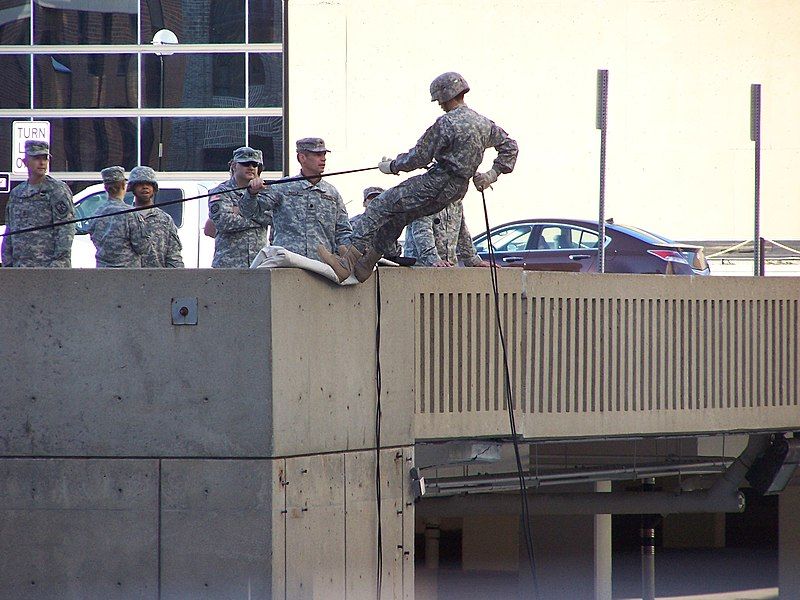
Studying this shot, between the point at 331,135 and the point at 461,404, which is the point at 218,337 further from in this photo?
the point at 331,135

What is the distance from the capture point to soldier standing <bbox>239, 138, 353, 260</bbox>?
8.94m

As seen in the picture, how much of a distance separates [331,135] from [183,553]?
20.5m

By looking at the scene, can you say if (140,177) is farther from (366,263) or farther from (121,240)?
(366,263)

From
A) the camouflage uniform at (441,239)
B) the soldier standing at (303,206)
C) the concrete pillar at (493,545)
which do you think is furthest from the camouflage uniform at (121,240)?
the concrete pillar at (493,545)

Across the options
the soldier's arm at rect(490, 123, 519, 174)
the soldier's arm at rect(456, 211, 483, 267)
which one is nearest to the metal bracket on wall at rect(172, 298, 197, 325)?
the soldier's arm at rect(490, 123, 519, 174)

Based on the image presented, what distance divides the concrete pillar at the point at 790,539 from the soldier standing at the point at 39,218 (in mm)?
9721

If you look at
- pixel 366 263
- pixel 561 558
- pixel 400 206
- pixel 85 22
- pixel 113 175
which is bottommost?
pixel 561 558

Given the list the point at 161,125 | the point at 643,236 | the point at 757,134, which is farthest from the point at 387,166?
the point at 161,125

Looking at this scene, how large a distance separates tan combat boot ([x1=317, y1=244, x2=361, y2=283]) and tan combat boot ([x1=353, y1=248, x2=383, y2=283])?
30mm

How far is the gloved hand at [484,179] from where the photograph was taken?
857cm

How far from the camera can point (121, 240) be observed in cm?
992

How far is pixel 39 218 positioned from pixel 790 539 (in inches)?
403

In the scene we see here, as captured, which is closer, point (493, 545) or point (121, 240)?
point (121, 240)

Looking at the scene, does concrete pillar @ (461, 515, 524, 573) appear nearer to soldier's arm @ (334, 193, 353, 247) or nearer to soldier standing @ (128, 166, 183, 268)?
soldier standing @ (128, 166, 183, 268)
